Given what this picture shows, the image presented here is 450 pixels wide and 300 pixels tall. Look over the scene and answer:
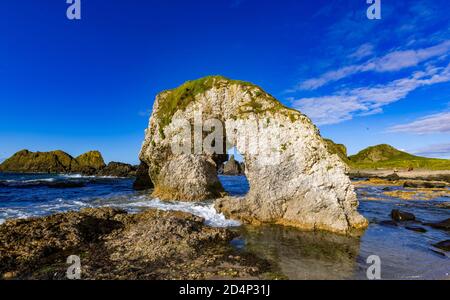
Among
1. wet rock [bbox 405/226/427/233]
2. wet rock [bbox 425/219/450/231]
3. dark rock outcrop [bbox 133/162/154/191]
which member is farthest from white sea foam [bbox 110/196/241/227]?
dark rock outcrop [bbox 133/162/154/191]

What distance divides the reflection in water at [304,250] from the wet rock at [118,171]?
276 ft

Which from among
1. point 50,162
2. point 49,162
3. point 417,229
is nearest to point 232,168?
point 50,162

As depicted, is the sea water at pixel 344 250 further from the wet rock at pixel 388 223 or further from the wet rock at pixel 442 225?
the wet rock at pixel 442 225

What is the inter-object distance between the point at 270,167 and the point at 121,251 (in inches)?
539

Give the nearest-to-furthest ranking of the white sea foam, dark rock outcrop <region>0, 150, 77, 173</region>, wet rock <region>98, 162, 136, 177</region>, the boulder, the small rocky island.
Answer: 1. the white sea foam
2. wet rock <region>98, 162, 136, 177</region>
3. the boulder
4. the small rocky island
5. dark rock outcrop <region>0, 150, 77, 173</region>

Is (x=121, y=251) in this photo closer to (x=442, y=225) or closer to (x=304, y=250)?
(x=304, y=250)

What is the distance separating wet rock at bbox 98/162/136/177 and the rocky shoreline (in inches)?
3152

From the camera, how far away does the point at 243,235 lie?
20.3m

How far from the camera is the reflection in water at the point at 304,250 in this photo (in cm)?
1358

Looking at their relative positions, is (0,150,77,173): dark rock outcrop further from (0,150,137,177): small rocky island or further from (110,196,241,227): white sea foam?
(110,196,241,227): white sea foam

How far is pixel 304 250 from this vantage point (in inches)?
664

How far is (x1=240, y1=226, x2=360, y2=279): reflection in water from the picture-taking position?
44.6 feet

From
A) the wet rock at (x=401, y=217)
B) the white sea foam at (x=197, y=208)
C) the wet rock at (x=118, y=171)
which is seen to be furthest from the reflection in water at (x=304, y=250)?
the wet rock at (x=118, y=171)
